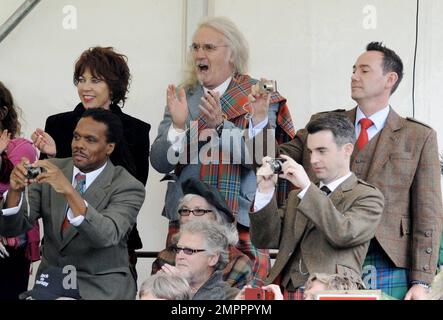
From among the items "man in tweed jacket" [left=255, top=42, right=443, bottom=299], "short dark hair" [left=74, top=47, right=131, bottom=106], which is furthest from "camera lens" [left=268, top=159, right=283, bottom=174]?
"short dark hair" [left=74, top=47, right=131, bottom=106]

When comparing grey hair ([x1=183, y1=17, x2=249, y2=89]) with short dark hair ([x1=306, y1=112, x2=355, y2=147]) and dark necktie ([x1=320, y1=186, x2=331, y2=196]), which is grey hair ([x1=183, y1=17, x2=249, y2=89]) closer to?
short dark hair ([x1=306, y1=112, x2=355, y2=147])

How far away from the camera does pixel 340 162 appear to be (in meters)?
5.63

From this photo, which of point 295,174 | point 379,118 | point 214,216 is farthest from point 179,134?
point 379,118

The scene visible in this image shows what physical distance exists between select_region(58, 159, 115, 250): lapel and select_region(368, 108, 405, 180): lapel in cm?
109

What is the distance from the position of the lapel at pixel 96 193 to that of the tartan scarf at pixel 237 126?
419mm

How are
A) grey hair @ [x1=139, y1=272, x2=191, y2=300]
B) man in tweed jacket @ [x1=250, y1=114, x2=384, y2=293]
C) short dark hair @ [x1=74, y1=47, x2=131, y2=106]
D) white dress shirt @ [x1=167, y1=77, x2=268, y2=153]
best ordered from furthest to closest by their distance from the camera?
1. short dark hair @ [x1=74, y1=47, x2=131, y2=106]
2. white dress shirt @ [x1=167, y1=77, x2=268, y2=153]
3. man in tweed jacket @ [x1=250, y1=114, x2=384, y2=293]
4. grey hair @ [x1=139, y1=272, x2=191, y2=300]

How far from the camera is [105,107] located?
6348 mm

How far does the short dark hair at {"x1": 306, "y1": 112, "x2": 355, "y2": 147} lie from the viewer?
5.64m

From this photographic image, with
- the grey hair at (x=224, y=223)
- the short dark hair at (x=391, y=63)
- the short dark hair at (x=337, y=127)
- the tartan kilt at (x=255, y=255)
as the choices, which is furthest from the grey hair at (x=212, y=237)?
the short dark hair at (x=391, y=63)

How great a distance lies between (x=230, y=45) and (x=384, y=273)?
1234 millimetres
